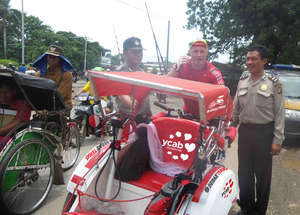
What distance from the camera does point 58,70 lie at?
155 inches

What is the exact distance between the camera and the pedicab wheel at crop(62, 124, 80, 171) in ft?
13.4

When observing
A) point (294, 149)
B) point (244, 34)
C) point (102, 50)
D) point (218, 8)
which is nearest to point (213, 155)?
point (294, 149)

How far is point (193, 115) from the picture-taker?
3.04m

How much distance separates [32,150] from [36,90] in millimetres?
764

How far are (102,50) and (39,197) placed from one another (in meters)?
66.7

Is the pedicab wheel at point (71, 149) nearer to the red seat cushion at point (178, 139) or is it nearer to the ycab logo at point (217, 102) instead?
the red seat cushion at point (178, 139)

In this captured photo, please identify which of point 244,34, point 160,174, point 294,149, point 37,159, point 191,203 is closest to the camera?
point 191,203

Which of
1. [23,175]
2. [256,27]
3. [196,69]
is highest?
[256,27]

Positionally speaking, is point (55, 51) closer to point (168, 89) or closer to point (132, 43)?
point (132, 43)

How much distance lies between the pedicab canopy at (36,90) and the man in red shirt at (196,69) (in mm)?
1503

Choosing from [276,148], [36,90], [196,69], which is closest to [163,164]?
[276,148]

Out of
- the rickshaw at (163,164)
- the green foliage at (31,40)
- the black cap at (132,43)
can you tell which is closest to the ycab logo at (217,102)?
the rickshaw at (163,164)

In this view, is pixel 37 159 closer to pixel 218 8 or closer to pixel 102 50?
A: pixel 218 8

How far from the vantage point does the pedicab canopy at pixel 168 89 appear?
175cm
